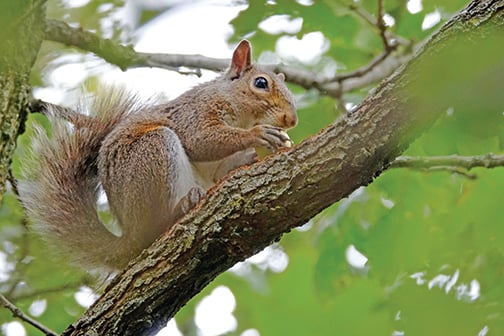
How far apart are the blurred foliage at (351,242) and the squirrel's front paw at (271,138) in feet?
1.66

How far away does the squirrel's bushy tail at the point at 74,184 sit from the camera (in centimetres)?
272

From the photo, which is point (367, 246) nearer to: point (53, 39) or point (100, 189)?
point (100, 189)

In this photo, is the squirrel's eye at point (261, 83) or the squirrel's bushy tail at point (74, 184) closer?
the squirrel's bushy tail at point (74, 184)

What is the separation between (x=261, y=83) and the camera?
3131mm

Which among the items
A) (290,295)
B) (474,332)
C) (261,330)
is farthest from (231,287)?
(474,332)

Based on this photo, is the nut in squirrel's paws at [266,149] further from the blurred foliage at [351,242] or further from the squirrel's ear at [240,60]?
the squirrel's ear at [240,60]

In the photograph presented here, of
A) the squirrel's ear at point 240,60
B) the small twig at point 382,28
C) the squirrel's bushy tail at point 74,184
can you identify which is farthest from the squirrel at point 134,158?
the small twig at point 382,28

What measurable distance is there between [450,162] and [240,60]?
0.99 metres

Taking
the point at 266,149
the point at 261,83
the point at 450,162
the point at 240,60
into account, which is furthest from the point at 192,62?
the point at 450,162

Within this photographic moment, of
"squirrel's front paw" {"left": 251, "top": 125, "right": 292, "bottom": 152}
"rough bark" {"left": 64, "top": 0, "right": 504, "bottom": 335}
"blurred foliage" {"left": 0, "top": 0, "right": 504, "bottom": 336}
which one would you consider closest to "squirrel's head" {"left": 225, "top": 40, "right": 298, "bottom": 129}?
"blurred foliage" {"left": 0, "top": 0, "right": 504, "bottom": 336}

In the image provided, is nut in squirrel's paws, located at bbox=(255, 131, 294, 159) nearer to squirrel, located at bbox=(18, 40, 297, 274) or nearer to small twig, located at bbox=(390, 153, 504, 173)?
squirrel, located at bbox=(18, 40, 297, 274)

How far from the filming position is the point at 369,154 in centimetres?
183

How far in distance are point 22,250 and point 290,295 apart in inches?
46.0

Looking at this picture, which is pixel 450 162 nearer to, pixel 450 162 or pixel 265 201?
pixel 450 162
